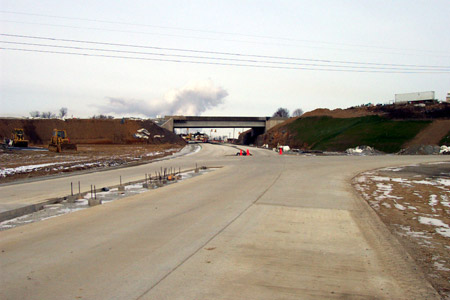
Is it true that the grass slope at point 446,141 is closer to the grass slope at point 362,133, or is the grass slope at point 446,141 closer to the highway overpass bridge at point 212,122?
the grass slope at point 362,133

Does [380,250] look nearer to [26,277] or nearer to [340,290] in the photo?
[340,290]

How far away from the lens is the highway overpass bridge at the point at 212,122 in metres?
99.8

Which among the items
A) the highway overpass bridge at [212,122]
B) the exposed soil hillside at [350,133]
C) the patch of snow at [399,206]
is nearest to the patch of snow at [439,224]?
the patch of snow at [399,206]

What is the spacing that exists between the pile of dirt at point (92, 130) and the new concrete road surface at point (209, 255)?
254 ft

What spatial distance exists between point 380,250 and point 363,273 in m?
1.51

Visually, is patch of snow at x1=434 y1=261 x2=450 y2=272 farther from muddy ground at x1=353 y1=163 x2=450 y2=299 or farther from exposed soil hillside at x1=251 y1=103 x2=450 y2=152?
exposed soil hillside at x1=251 y1=103 x2=450 y2=152

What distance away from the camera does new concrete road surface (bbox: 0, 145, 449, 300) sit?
503 cm

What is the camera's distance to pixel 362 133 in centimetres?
6194

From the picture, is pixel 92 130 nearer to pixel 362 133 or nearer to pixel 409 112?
pixel 362 133

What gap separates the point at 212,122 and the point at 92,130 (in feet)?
98.0

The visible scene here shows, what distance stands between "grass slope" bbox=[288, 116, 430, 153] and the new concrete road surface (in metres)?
49.2

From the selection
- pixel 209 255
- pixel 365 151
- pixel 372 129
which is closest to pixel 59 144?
pixel 365 151

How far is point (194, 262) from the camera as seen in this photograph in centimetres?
606

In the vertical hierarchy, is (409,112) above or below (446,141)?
above
